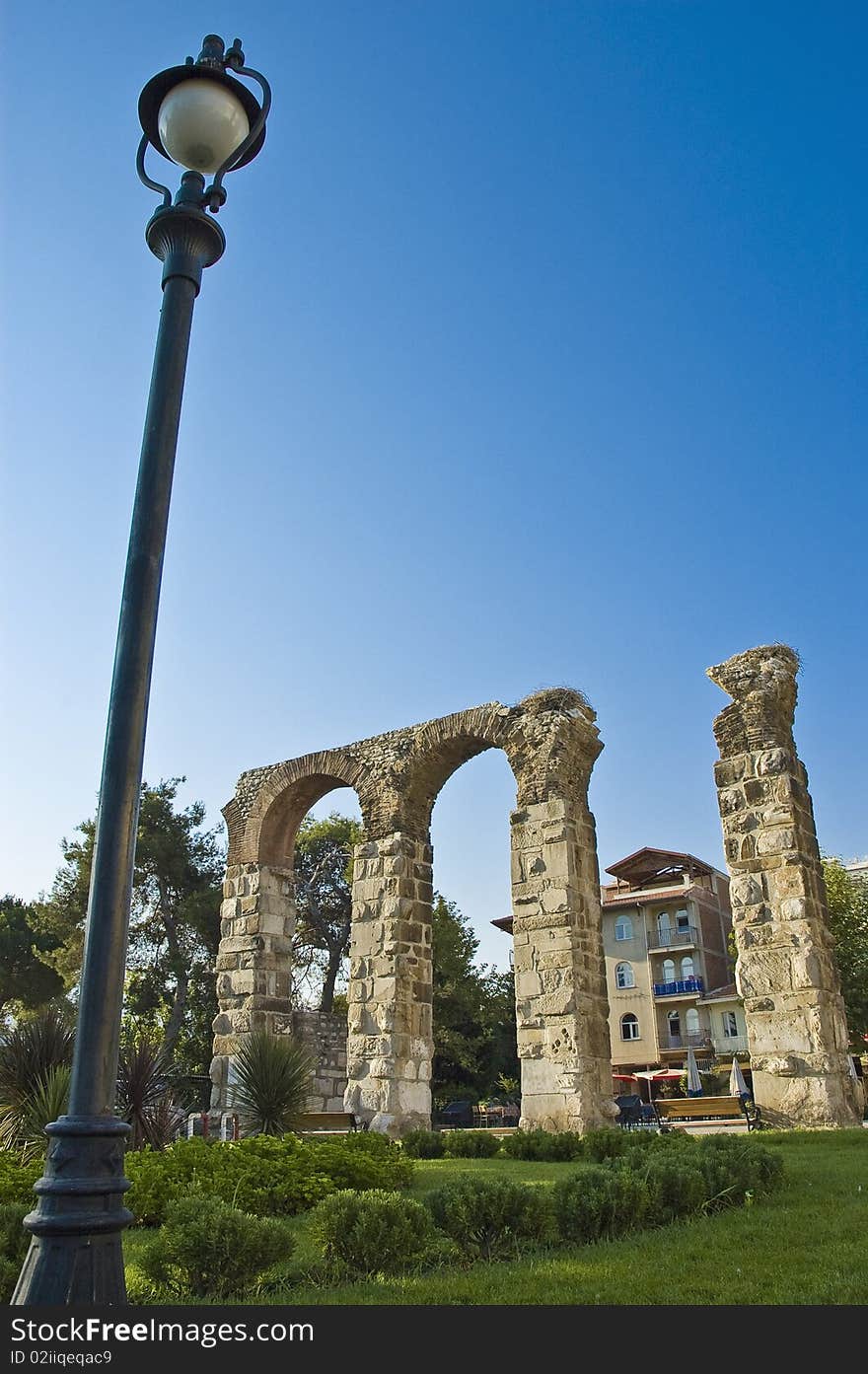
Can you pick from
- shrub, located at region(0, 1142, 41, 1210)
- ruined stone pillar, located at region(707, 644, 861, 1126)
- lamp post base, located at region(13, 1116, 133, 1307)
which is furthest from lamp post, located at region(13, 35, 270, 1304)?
ruined stone pillar, located at region(707, 644, 861, 1126)

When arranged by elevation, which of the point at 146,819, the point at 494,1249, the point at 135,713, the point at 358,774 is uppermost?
the point at 146,819

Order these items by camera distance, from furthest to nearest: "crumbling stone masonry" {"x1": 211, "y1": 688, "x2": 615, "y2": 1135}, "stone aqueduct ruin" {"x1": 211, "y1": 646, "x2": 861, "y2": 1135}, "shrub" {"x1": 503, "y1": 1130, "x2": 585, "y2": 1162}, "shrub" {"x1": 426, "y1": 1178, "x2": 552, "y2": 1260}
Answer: "crumbling stone masonry" {"x1": 211, "y1": 688, "x2": 615, "y2": 1135}, "stone aqueduct ruin" {"x1": 211, "y1": 646, "x2": 861, "y2": 1135}, "shrub" {"x1": 503, "y1": 1130, "x2": 585, "y2": 1162}, "shrub" {"x1": 426, "y1": 1178, "x2": 552, "y2": 1260}

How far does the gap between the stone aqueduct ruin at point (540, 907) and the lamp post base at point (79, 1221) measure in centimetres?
1072

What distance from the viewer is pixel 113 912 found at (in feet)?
11.4

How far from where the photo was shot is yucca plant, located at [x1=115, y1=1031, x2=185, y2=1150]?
1040 centimetres

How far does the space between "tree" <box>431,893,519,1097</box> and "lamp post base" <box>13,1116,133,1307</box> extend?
31339 millimetres

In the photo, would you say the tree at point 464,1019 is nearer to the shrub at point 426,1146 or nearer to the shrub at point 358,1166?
the shrub at point 426,1146

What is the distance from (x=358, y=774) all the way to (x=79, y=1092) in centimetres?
1371

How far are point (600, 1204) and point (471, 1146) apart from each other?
643 centimetres

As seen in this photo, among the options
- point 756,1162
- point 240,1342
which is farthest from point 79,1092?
point 756,1162

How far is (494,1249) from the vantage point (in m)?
5.93

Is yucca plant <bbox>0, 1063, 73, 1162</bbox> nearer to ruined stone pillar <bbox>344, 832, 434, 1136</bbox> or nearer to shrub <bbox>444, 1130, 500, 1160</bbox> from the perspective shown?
shrub <bbox>444, 1130, 500, 1160</bbox>

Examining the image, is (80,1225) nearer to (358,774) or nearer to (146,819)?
(358,774)

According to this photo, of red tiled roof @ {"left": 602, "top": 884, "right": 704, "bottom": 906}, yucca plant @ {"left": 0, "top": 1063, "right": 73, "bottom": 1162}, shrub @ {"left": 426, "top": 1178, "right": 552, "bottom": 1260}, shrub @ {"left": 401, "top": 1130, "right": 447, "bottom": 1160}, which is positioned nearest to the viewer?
shrub @ {"left": 426, "top": 1178, "right": 552, "bottom": 1260}
